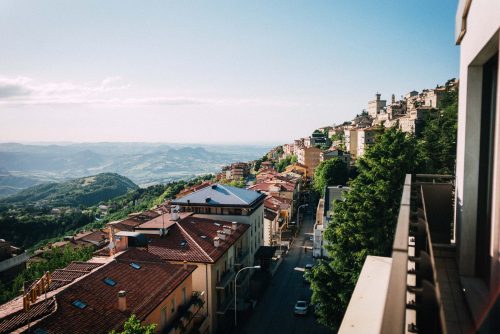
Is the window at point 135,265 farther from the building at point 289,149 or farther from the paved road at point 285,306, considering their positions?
the building at point 289,149

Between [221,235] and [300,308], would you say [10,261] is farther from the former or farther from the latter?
[300,308]

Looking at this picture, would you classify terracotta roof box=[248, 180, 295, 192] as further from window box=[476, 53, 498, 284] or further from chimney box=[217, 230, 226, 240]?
window box=[476, 53, 498, 284]

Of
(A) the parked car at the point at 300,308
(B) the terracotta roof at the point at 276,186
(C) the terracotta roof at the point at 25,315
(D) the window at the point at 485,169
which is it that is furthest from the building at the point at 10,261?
(D) the window at the point at 485,169

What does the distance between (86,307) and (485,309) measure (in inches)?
571

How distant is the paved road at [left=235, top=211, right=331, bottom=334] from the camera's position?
26594mm

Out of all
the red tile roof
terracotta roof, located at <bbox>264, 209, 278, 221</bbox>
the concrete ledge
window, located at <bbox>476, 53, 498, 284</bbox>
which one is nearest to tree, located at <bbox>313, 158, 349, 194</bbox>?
terracotta roof, located at <bbox>264, 209, 278, 221</bbox>

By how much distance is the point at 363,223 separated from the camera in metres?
16.5

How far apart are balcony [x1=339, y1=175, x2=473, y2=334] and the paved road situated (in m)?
22.2

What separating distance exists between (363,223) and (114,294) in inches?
437

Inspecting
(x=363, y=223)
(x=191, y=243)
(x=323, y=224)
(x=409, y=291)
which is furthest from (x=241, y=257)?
(x=409, y=291)

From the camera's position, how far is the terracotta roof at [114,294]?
535 inches

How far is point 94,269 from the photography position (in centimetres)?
1839

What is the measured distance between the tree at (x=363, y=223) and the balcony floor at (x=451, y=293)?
10.3 metres

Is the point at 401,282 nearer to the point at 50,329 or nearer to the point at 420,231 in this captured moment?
the point at 420,231
